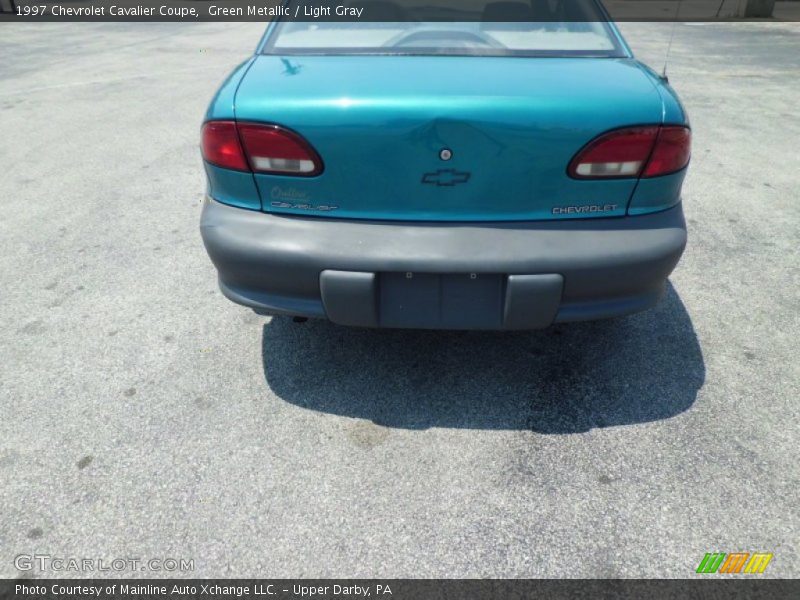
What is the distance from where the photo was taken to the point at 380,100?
192 cm

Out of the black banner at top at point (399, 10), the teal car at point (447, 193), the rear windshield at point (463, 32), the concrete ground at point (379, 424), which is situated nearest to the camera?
the concrete ground at point (379, 424)

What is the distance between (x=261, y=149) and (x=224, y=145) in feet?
0.49

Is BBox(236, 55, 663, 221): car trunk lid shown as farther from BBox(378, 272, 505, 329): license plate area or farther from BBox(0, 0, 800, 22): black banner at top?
BBox(0, 0, 800, 22): black banner at top

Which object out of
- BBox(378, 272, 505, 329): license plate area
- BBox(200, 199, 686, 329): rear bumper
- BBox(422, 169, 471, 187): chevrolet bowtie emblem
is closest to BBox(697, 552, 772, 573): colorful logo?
BBox(200, 199, 686, 329): rear bumper

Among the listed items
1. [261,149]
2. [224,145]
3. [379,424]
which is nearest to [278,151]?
[261,149]

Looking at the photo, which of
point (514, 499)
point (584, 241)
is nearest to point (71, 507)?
point (514, 499)

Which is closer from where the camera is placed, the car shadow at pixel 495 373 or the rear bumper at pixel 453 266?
the rear bumper at pixel 453 266

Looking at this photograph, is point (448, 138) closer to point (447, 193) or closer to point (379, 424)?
point (447, 193)

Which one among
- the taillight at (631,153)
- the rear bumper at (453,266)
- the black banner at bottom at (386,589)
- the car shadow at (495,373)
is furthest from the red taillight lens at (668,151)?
the black banner at bottom at (386,589)

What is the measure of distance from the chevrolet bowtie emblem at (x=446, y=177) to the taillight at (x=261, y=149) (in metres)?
0.36

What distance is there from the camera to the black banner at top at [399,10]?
2.89 meters

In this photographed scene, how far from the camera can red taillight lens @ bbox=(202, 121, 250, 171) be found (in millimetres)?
2025

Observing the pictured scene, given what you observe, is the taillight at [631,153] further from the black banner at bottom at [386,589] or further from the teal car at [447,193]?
the black banner at bottom at [386,589]

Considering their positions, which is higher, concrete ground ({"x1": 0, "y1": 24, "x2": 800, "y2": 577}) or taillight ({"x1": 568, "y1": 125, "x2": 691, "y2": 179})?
taillight ({"x1": 568, "y1": 125, "x2": 691, "y2": 179})
